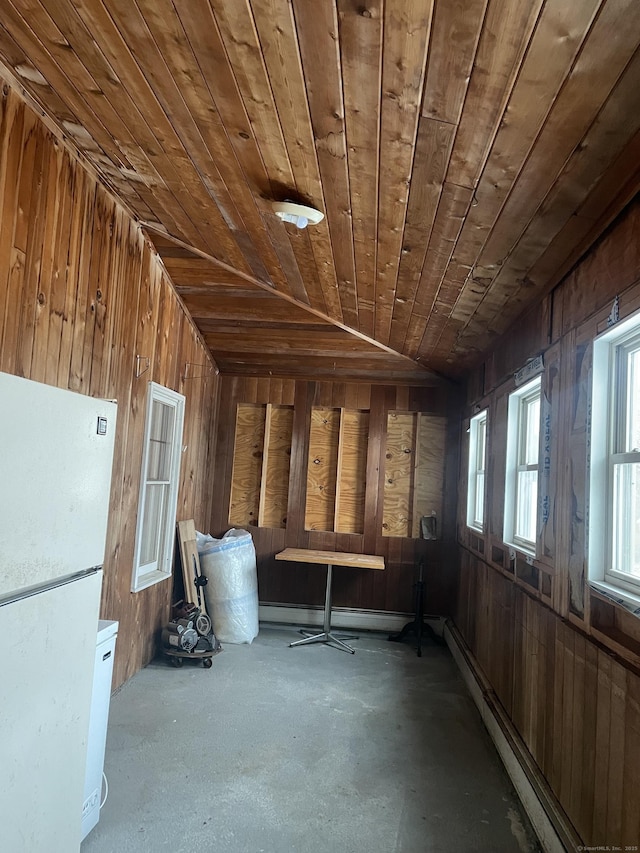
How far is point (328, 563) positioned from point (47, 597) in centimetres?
353

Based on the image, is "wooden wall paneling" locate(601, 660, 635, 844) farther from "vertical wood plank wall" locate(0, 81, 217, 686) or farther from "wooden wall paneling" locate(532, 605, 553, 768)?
"vertical wood plank wall" locate(0, 81, 217, 686)

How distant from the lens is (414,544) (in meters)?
5.60

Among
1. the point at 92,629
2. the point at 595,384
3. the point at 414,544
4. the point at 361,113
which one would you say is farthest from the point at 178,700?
the point at 361,113

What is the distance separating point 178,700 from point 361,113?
11.2ft

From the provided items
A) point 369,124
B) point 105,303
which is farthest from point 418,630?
point 369,124

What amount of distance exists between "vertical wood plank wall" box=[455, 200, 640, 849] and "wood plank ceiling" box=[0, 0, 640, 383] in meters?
0.20

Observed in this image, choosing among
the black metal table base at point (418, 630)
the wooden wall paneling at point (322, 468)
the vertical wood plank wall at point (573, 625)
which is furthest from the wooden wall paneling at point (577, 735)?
the wooden wall paneling at point (322, 468)

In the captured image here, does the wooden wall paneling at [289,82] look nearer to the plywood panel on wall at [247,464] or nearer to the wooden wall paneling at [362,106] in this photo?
the wooden wall paneling at [362,106]

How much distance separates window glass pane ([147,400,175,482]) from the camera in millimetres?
4305

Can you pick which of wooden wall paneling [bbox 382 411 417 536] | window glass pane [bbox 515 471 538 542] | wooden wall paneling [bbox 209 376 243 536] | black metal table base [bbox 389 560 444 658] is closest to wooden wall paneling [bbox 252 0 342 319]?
window glass pane [bbox 515 471 538 542]

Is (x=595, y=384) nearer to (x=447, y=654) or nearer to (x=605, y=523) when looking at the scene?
(x=605, y=523)

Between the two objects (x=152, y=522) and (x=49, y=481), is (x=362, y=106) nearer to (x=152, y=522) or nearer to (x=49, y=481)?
(x=49, y=481)

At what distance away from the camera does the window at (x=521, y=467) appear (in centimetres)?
336

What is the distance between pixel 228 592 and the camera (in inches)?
191
